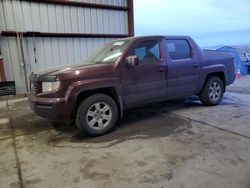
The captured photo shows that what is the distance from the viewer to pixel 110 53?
Answer: 4453 mm

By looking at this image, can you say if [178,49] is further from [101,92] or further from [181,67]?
[101,92]

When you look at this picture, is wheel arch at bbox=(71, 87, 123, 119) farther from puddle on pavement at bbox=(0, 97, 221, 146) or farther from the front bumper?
puddle on pavement at bbox=(0, 97, 221, 146)

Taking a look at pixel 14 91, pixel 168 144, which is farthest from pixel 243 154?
pixel 14 91

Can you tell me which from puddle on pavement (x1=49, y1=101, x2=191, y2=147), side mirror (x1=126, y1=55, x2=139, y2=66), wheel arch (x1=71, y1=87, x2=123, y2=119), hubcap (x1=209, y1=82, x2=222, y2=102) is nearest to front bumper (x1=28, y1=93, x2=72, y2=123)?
wheel arch (x1=71, y1=87, x2=123, y2=119)

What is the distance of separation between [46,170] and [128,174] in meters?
0.98

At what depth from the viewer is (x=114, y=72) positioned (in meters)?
3.96

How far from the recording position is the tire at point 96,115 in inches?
146

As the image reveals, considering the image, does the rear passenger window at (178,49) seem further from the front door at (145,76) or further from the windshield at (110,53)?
the windshield at (110,53)

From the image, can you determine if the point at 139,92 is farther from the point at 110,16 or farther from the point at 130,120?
the point at 110,16

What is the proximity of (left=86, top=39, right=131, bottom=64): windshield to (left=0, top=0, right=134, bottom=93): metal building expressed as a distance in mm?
4578

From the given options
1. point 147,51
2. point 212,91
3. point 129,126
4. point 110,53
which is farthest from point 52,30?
point 212,91

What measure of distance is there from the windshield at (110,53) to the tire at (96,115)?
731mm

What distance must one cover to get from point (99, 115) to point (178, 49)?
7.17 feet

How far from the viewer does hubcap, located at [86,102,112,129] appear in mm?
3816
